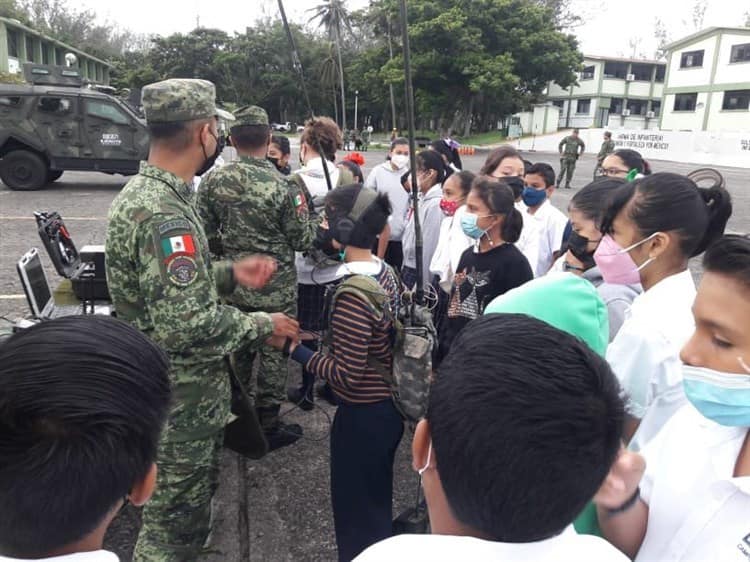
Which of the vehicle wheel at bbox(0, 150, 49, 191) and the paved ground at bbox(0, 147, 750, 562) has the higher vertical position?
the vehicle wheel at bbox(0, 150, 49, 191)

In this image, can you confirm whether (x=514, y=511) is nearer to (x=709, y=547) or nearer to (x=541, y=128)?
(x=709, y=547)

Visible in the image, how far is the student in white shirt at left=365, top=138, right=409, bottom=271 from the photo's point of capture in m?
4.91

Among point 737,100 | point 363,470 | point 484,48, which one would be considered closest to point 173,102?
point 363,470

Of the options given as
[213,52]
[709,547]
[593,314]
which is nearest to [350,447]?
[593,314]

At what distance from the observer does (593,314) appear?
1.34 metres

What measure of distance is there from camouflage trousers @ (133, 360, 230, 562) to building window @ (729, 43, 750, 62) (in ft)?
130

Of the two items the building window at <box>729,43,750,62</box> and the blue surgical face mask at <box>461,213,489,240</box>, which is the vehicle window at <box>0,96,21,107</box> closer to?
the blue surgical face mask at <box>461,213,489,240</box>

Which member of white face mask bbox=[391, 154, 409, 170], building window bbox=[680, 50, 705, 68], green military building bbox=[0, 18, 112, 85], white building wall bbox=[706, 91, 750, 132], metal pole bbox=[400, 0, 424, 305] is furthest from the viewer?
building window bbox=[680, 50, 705, 68]

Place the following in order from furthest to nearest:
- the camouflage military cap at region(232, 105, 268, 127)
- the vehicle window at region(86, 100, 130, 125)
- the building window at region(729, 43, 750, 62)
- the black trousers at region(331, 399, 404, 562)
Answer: the building window at region(729, 43, 750, 62)
the vehicle window at region(86, 100, 130, 125)
the camouflage military cap at region(232, 105, 268, 127)
the black trousers at region(331, 399, 404, 562)

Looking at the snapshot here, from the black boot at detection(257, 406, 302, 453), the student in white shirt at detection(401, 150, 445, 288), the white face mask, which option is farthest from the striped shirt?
the white face mask

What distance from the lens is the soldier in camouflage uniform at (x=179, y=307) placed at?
1.74 m

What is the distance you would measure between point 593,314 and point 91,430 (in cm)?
110

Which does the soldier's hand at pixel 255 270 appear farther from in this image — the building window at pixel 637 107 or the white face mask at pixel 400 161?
the building window at pixel 637 107

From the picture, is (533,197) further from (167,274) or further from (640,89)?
(640,89)
